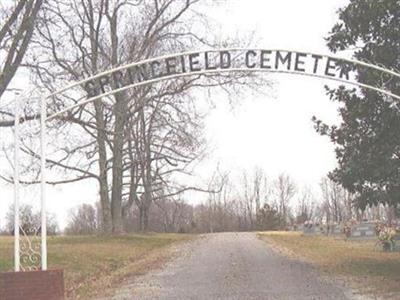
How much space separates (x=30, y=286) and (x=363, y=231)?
3045cm

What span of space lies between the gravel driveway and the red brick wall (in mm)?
2243

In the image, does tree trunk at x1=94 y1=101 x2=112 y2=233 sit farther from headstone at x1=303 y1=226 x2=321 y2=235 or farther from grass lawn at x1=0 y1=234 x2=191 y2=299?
headstone at x1=303 y1=226 x2=321 y2=235

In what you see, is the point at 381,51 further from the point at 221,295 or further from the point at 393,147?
the point at 221,295

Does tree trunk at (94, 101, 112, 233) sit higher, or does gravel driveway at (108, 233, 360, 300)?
tree trunk at (94, 101, 112, 233)

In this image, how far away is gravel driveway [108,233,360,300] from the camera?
516 inches

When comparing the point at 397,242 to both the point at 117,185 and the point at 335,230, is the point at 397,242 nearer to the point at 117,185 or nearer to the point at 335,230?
the point at 117,185

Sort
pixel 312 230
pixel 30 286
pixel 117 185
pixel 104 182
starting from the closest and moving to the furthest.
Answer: pixel 30 286 → pixel 104 182 → pixel 117 185 → pixel 312 230

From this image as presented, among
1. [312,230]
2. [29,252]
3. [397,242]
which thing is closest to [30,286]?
[29,252]

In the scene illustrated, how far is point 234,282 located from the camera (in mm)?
15188

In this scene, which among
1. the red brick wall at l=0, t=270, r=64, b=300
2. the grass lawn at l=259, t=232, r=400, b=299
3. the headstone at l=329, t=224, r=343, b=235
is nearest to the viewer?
the red brick wall at l=0, t=270, r=64, b=300

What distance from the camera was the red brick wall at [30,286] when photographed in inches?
Result: 432

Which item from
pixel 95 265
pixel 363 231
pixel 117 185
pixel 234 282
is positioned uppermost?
pixel 117 185

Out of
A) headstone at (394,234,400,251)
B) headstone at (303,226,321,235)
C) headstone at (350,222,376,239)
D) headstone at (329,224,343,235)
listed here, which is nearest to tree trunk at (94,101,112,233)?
headstone at (350,222,376,239)

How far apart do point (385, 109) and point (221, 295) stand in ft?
20.3
